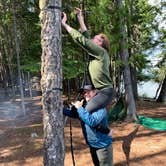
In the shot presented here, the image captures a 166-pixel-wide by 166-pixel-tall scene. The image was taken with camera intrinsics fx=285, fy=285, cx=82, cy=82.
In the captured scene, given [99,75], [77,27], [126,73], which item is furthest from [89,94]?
[77,27]

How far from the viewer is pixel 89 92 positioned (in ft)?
8.94

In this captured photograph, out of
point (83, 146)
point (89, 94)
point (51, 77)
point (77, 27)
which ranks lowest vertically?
point (83, 146)

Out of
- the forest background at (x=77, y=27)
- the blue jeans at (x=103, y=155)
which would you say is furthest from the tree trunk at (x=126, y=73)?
the blue jeans at (x=103, y=155)

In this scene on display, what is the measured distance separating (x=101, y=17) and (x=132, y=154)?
3396 mm

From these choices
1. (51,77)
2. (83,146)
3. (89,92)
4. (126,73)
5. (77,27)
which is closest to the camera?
(51,77)

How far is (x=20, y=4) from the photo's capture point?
29.0 feet

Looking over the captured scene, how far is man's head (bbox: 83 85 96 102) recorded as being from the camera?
2716mm

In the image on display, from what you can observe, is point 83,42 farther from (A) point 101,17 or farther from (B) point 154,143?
(A) point 101,17

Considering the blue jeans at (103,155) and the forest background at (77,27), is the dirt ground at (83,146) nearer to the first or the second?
the forest background at (77,27)

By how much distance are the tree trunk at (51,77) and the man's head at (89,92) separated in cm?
25

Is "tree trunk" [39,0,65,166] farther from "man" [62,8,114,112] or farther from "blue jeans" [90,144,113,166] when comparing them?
"blue jeans" [90,144,113,166]

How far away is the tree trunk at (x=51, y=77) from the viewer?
2.57 m

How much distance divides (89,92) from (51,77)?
0.40 metres

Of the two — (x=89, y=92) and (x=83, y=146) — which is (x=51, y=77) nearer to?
(x=89, y=92)
